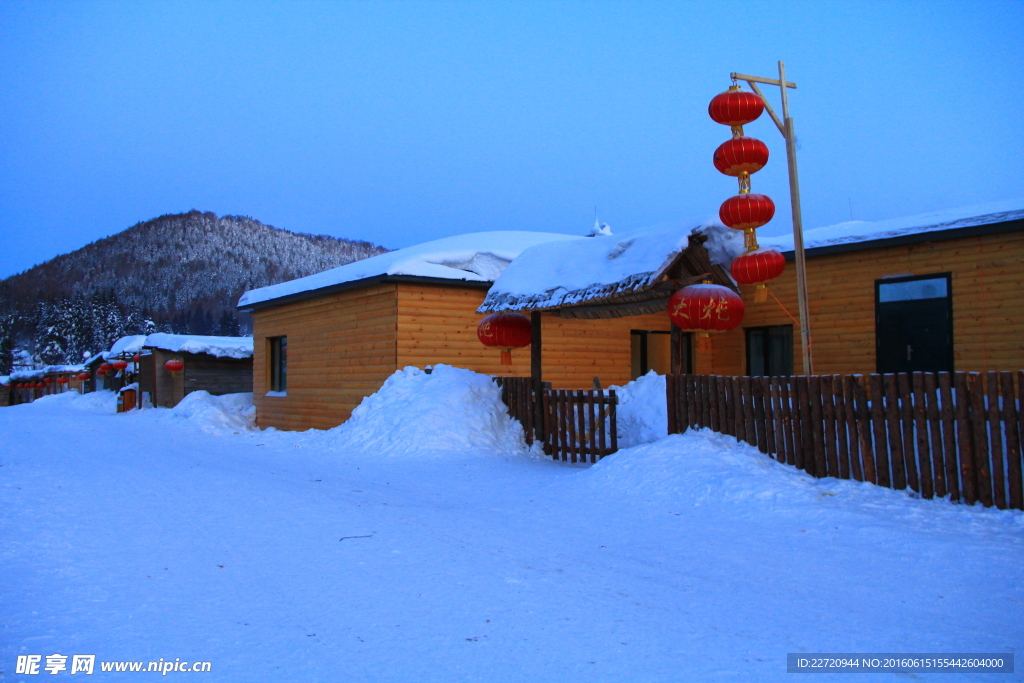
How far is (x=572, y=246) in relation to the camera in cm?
1302

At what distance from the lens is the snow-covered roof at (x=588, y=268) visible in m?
10.6

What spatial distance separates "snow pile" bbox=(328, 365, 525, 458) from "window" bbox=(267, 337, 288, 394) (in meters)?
7.04

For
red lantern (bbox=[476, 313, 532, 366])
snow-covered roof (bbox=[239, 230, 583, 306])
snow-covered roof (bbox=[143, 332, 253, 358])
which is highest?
snow-covered roof (bbox=[239, 230, 583, 306])

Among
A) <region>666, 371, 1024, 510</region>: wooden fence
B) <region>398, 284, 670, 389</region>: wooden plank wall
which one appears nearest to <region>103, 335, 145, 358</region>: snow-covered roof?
<region>398, 284, 670, 389</region>: wooden plank wall

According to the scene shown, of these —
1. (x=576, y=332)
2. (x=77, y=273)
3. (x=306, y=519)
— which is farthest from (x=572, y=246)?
(x=77, y=273)

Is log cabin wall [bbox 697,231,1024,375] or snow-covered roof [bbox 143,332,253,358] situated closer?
log cabin wall [bbox 697,231,1024,375]

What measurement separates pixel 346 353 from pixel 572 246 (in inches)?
258

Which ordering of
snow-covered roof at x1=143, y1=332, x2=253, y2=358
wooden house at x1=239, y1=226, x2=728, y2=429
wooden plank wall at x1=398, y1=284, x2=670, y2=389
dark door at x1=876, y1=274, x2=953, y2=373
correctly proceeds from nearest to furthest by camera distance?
dark door at x1=876, y1=274, x2=953, y2=373
wooden house at x1=239, y1=226, x2=728, y2=429
wooden plank wall at x1=398, y1=284, x2=670, y2=389
snow-covered roof at x1=143, y1=332, x2=253, y2=358

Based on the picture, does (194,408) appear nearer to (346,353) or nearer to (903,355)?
(346,353)

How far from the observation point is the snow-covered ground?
12.3 ft

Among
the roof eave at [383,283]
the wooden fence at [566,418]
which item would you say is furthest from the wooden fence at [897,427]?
the roof eave at [383,283]

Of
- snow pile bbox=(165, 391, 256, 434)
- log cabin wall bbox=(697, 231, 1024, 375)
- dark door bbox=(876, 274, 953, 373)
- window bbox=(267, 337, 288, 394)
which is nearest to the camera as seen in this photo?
log cabin wall bbox=(697, 231, 1024, 375)

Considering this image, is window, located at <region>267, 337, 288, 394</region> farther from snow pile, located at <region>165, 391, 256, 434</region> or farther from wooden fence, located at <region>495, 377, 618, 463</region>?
wooden fence, located at <region>495, 377, 618, 463</region>

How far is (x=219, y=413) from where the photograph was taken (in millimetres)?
20516
